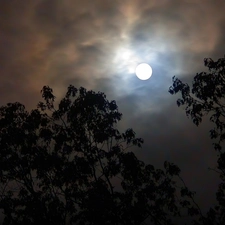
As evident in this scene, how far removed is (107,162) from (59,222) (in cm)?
657

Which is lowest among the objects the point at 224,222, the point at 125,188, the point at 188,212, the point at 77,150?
the point at 224,222

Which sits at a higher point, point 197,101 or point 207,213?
point 197,101

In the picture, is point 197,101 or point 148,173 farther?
point 148,173

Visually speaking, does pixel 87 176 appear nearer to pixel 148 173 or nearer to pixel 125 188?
pixel 125 188

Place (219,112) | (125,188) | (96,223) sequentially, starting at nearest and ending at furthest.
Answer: (219,112) → (96,223) → (125,188)

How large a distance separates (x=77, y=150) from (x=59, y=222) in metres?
6.22

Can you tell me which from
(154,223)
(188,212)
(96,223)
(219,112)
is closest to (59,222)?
(96,223)

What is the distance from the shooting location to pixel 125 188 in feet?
92.0

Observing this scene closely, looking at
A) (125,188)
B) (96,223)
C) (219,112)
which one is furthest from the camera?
(125,188)

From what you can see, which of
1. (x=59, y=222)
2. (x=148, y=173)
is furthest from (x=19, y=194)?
(x=148, y=173)

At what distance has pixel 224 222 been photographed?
2820 cm

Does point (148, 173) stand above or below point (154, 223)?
above

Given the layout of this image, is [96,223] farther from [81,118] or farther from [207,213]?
[207,213]

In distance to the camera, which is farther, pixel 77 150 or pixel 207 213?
pixel 207 213
